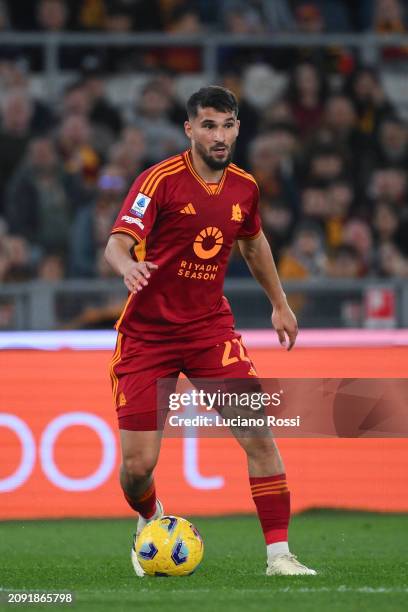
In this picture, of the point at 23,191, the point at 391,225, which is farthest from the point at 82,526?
the point at 391,225

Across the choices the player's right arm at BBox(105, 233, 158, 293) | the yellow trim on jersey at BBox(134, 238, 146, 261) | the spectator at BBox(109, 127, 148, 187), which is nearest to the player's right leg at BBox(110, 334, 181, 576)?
the yellow trim on jersey at BBox(134, 238, 146, 261)

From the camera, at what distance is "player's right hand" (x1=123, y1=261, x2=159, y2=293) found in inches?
240

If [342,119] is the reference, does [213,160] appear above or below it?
below

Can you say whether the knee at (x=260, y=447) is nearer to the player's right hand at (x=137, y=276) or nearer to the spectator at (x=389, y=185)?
the player's right hand at (x=137, y=276)

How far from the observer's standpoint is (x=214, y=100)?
666 centimetres

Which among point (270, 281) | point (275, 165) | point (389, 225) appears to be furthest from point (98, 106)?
point (270, 281)

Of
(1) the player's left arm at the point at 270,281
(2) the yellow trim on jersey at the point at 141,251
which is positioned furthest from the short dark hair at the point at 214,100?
(1) the player's left arm at the point at 270,281

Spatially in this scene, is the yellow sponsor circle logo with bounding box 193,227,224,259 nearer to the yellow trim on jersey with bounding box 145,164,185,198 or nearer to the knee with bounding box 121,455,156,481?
the yellow trim on jersey with bounding box 145,164,185,198

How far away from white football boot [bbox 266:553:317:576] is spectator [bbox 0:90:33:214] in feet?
24.0

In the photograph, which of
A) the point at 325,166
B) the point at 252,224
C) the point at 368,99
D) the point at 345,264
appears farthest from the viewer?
the point at 368,99

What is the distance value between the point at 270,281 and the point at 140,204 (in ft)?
3.09

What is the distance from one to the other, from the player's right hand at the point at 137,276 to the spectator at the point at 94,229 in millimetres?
5960

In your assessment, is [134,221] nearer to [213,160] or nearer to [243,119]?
[213,160]

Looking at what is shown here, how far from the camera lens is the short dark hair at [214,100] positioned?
6660 mm
